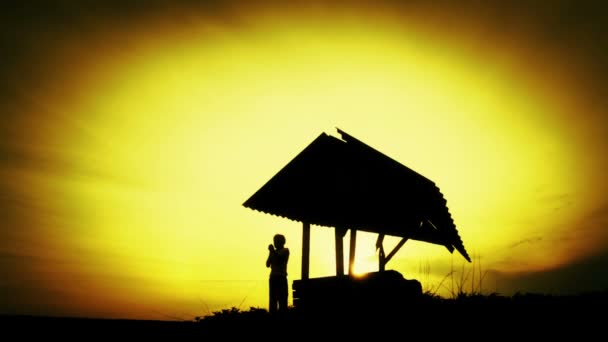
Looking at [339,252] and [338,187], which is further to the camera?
[338,187]

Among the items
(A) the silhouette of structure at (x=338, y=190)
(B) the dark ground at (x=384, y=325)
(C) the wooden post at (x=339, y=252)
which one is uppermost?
(A) the silhouette of structure at (x=338, y=190)

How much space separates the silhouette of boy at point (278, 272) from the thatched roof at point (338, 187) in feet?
2.19

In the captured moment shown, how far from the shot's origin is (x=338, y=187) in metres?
8.37

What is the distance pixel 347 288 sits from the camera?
183 inches

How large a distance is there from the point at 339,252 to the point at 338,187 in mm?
1386

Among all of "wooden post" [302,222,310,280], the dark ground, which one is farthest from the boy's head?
the dark ground

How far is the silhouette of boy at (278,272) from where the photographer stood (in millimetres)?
8055

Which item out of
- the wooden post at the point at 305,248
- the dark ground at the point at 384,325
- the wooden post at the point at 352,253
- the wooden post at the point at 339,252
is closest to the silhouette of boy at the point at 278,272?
the wooden post at the point at 305,248

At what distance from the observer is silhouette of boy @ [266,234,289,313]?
8055 millimetres

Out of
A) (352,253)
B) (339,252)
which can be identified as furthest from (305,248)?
(352,253)

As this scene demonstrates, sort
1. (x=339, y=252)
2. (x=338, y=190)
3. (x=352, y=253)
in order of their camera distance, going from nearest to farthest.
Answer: (x=339, y=252) < (x=338, y=190) < (x=352, y=253)

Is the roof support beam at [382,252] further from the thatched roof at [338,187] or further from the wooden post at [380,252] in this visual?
the thatched roof at [338,187]

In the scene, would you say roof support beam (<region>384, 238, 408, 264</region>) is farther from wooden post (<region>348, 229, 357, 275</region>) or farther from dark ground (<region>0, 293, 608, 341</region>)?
dark ground (<region>0, 293, 608, 341</region>)

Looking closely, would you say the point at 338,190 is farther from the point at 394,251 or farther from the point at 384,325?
the point at 384,325
